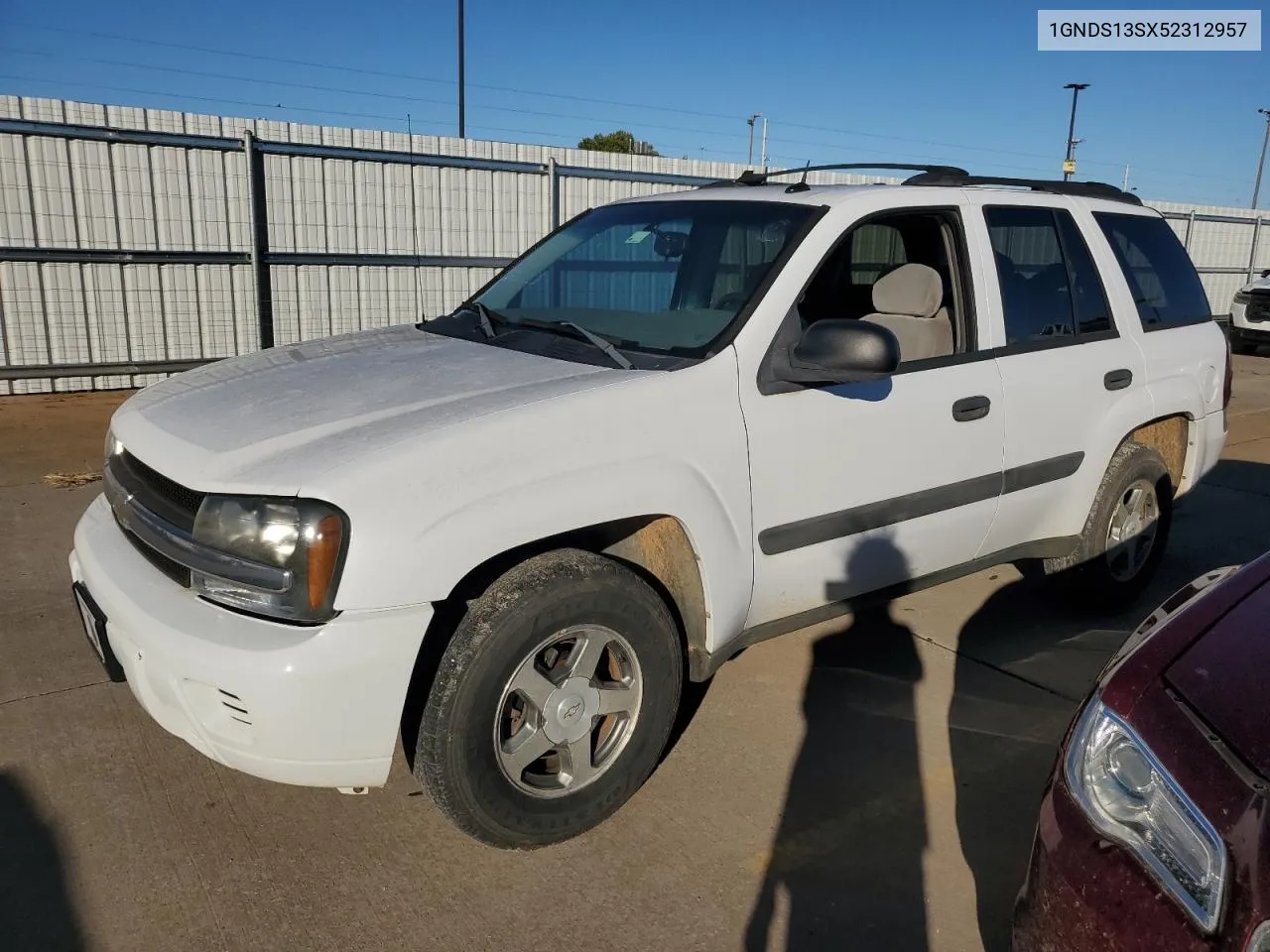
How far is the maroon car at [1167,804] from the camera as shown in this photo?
5.26 feet

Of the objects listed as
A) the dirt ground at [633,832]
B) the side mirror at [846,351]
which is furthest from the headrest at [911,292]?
the dirt ground at [633,832]

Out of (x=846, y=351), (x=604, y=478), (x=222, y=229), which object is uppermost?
(x=222, y=229)

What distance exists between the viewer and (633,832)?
9.56 feet

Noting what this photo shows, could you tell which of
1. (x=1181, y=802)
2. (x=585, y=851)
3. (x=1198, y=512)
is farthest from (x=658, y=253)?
(x=1198, y=512)

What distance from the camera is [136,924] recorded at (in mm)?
2484

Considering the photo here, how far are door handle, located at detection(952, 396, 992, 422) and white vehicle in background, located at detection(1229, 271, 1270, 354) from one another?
14.0 meters

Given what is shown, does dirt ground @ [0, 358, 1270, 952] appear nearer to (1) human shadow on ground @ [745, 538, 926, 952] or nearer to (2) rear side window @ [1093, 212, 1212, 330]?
(1) human shadow on ground @ [745, 538, 926, 952]

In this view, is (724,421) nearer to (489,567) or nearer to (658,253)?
(489,567)

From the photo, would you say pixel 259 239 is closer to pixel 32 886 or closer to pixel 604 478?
pixel 32 886

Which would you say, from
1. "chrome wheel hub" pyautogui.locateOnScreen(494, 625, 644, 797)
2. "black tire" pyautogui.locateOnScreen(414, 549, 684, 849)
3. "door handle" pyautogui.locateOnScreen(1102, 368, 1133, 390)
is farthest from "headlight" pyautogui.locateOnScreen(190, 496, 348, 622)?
"door handle" pyautogui.locateOnScreen(1102, 368, 1133, 390)

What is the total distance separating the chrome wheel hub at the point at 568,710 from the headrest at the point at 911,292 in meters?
1.82

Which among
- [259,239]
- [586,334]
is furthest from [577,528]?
[259,239]

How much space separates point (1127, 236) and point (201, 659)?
4.12 m

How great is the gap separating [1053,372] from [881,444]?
3.40ft
